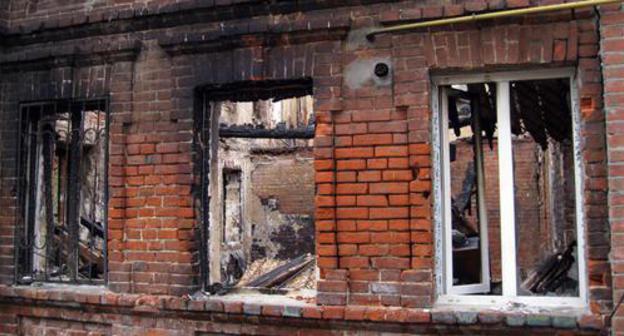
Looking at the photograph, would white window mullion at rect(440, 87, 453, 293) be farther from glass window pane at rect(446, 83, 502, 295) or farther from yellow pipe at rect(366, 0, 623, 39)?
yellow pipe at rect(366, 0, 623, 39)

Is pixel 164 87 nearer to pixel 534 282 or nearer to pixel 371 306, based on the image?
pixel 371 306

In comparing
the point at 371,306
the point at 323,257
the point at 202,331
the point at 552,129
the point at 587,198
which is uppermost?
the point at 552,129

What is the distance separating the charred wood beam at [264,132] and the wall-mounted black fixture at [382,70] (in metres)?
5.76

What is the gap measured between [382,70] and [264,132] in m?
6.92

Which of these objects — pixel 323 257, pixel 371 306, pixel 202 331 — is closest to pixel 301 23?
pixel 323 257

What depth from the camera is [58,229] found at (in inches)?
235

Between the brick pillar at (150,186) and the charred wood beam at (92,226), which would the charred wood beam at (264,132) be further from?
the brick pillar at (150,186)

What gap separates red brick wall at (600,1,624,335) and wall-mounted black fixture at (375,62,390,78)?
139cm

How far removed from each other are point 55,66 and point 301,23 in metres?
2.32

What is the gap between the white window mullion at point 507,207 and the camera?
3973 mm

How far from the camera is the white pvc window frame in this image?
3.87 meters

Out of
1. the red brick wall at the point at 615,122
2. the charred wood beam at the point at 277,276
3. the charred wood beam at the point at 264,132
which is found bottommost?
the charred wood beam at the point at 277,276

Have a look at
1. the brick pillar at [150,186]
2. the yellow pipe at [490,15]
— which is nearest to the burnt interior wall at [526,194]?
the yellow pipe at [490,15]

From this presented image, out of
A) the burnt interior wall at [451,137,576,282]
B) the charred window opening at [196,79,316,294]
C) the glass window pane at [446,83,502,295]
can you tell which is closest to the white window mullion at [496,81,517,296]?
the glass window pane at [446,83,502,295]
